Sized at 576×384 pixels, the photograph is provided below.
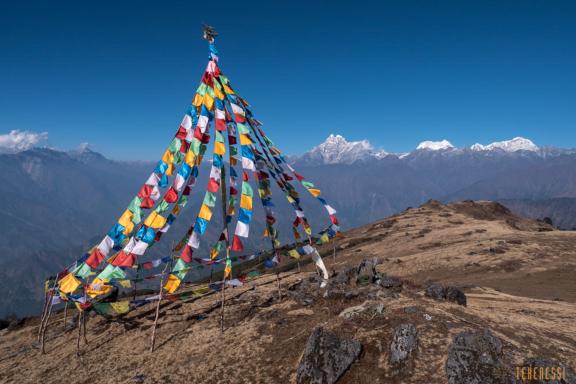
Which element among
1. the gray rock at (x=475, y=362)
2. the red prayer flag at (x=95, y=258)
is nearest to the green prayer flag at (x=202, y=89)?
the red prayer flag at (x=95, y=258)

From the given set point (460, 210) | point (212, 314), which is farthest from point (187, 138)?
point (460, 210)

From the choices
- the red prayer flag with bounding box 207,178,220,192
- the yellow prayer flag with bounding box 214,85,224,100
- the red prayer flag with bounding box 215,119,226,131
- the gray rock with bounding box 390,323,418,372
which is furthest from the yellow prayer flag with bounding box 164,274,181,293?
the gray rock with bounding box 390,323,418,372

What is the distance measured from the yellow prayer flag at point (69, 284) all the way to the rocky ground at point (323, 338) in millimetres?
3655

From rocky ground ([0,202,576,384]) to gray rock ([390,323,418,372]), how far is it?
0.04 meters

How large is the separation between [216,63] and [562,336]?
2282 centimetres

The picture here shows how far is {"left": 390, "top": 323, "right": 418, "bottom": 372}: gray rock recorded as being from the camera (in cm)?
1399

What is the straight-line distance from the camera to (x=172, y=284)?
2025 centimetres

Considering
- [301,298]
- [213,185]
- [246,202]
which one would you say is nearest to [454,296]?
[301,298]

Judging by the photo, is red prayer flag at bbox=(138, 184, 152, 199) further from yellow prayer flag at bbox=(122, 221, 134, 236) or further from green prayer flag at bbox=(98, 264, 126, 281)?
green prayer flag at bbox=(98, 264, 126, 281)

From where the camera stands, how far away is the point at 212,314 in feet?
76.1

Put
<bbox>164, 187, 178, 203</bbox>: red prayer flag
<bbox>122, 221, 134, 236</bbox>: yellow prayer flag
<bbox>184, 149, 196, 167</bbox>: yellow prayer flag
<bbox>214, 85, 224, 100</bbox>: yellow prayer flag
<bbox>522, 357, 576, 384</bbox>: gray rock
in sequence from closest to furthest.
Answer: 1. <bbox>522, 357, 576, 384</bbox>: gray rock
2. <bbox>164, 187, 178, 203</bbox>: red prayer flag
3. <bbox>122, 221, 134, 236</bbox>: yellow prayer flag
4. <bbox>184, 149, 196, 167</bbox>: yellow prayer flag
5. <bbox>214, 85, 224, 100</bbox>: yellow prayer flag

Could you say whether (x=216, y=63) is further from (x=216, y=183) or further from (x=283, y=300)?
(x=283, y=300)

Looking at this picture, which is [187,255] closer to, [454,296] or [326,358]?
[326,358]

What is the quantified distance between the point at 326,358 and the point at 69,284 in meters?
14.2
